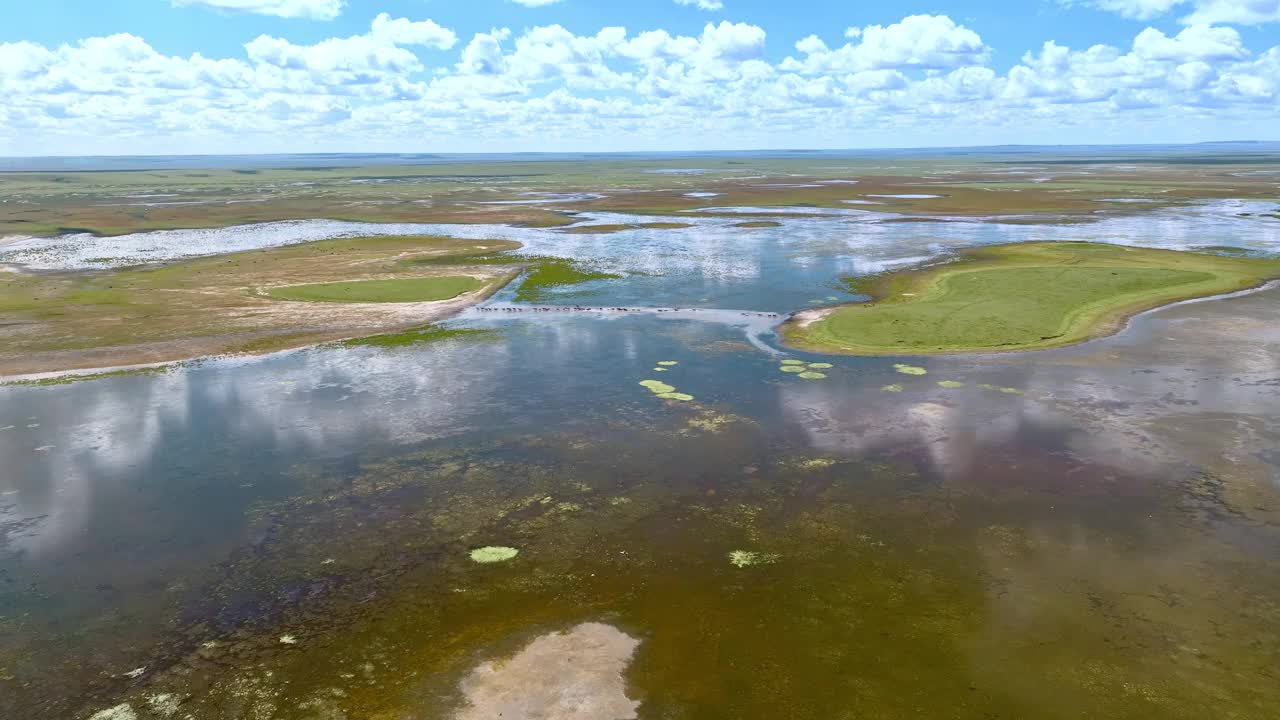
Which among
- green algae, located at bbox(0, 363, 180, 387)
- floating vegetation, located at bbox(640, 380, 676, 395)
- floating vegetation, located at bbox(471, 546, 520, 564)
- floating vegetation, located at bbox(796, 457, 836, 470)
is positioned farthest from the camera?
green algae, located at bbox(0, 363, 180, 387)

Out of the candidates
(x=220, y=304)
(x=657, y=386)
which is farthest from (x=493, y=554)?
(x=220, y=304)

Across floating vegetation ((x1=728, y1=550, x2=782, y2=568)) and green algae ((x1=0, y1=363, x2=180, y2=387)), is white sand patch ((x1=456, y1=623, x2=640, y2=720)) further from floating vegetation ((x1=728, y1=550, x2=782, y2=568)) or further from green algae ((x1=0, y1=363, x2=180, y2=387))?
green algae ((x1=0, y1=363, x2=180, y2=387))

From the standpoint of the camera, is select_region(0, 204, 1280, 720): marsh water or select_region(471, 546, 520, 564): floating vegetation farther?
select_region(471, 546, 520, 564): floating vegetation

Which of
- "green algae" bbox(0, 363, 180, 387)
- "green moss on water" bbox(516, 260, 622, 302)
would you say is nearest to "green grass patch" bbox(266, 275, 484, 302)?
"green moss on water" bbox(516, 260, 622, 302)

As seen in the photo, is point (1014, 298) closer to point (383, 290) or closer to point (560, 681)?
point (383, 290)

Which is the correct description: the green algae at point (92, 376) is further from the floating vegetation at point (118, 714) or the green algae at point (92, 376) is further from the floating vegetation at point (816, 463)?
the floating vegetation at point (816, 463)

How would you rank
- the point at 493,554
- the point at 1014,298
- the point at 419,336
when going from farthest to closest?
1. the point at 1014,298
2. the point at 419,336
3. the point at 493,554

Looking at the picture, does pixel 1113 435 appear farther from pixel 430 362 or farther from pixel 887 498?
pixel 430 362
